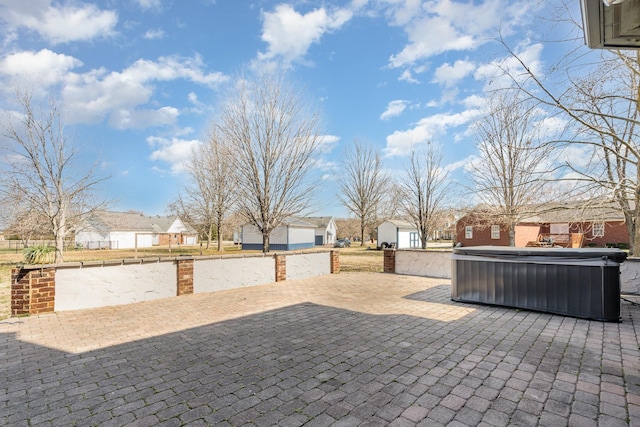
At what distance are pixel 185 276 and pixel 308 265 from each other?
14.1ft

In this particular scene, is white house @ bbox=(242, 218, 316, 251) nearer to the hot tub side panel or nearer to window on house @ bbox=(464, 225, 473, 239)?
window on house @ bbox=(464, 225, 473, 239)

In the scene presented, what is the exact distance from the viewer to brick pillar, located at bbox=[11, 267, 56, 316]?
5.43 meters

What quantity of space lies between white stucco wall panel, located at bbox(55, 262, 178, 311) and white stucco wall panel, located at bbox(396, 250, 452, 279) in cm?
759

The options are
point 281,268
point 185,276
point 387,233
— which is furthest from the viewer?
point 387,233

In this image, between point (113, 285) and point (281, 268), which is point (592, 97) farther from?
point (113, 285)

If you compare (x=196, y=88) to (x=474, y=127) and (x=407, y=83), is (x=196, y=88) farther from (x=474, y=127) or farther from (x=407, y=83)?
(x=474, y=127)

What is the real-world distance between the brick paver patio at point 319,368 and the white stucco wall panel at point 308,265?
413 cm

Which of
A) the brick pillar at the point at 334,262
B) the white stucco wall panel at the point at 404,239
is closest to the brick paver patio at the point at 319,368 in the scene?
the brick pillar at the point at 334,262

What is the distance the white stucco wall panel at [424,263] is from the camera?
10258 millimetres

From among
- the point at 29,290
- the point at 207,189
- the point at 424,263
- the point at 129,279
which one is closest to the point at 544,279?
the point at 424,263

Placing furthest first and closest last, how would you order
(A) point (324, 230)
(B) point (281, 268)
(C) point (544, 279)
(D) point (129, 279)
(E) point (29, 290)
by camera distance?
(A) point (324, 230) → (B) point (281, 268) → (D) point (129, 279) → (C) point (544, 279) → (E) point (29, 290)

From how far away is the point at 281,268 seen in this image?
31.8ft

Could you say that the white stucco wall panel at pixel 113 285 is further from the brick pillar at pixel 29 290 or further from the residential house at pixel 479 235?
the residential house at pixel 479 235

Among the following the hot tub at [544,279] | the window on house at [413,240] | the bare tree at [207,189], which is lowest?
the window on house at [413,240]
